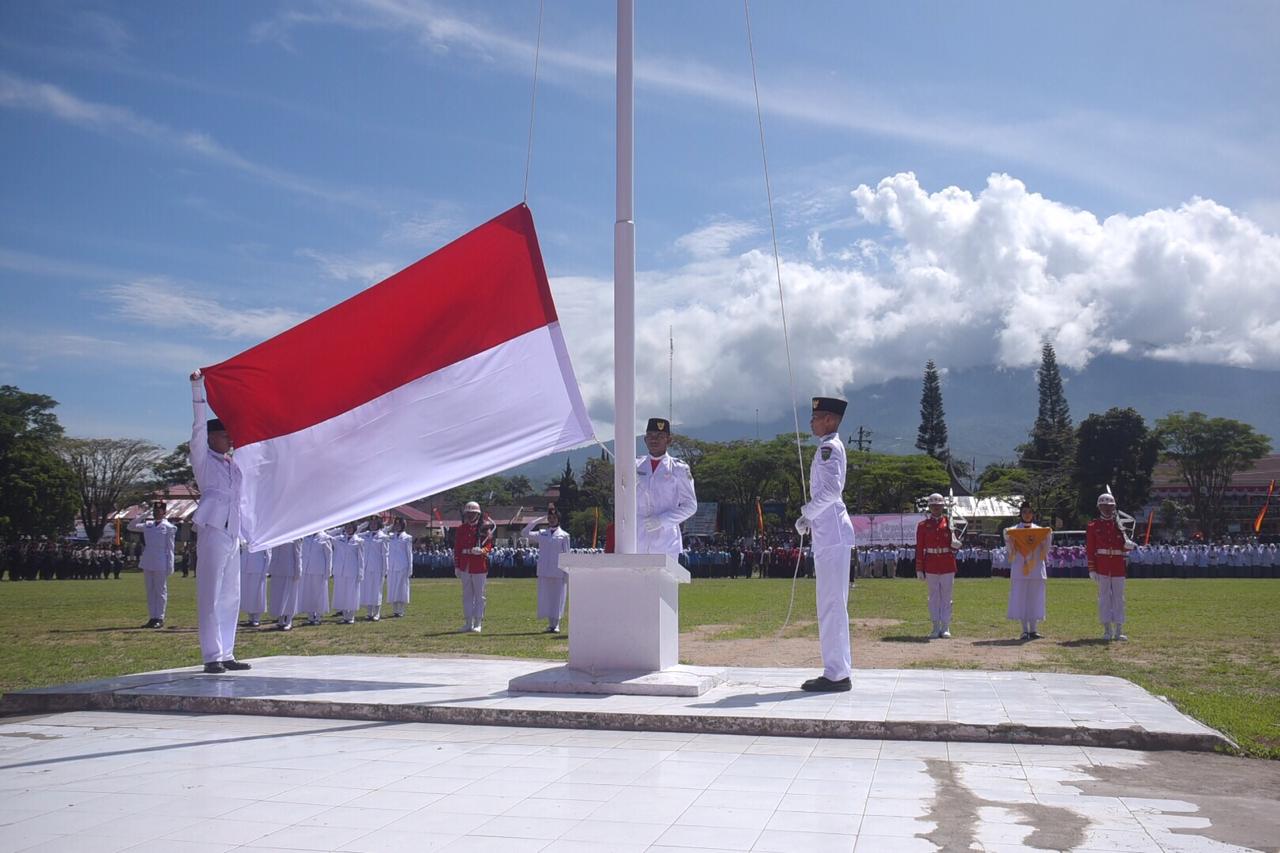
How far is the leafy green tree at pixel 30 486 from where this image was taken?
59781 millimetres

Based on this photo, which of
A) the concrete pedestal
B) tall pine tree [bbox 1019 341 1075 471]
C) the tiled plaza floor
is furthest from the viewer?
tall pine tree [bbox 1019 341 1075 471]

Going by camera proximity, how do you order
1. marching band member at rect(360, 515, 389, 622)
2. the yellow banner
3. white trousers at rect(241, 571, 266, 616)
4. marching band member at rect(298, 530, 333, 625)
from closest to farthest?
1. the yellow banner
2. white trousers at rect(241, 571, 266, 616)
3. marching band member at rect(298, 530, 333, 625)
4. marching band member at rect(360, 515, 389, 622)

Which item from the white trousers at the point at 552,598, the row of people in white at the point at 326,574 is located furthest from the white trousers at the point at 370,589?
the white trousers at the point at 552,598

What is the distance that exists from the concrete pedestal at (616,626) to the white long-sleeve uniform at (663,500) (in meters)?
0.97

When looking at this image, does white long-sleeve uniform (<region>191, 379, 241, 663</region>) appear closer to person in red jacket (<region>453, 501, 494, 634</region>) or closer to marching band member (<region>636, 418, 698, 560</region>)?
marching band member (<region>636, 418, 698, 560</region>)

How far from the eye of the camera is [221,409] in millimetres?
8641

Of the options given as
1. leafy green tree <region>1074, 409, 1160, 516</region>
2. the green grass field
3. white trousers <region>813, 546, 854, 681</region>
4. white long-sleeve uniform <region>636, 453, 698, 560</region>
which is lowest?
the green grass field

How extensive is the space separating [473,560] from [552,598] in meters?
1.39

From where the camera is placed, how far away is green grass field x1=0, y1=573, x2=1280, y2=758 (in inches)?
379

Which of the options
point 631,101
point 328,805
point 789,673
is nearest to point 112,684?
point 328,805

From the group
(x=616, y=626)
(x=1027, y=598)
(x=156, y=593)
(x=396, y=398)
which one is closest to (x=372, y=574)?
(x=156, y=593)

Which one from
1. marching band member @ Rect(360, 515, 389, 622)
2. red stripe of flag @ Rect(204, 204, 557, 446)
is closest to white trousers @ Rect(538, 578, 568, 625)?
marching band member @ Rect(360, 515, 389, 622)

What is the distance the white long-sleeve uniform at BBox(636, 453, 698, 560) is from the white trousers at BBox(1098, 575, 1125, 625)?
7424 millimetres

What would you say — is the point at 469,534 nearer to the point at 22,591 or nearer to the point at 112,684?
the point at 112,684
